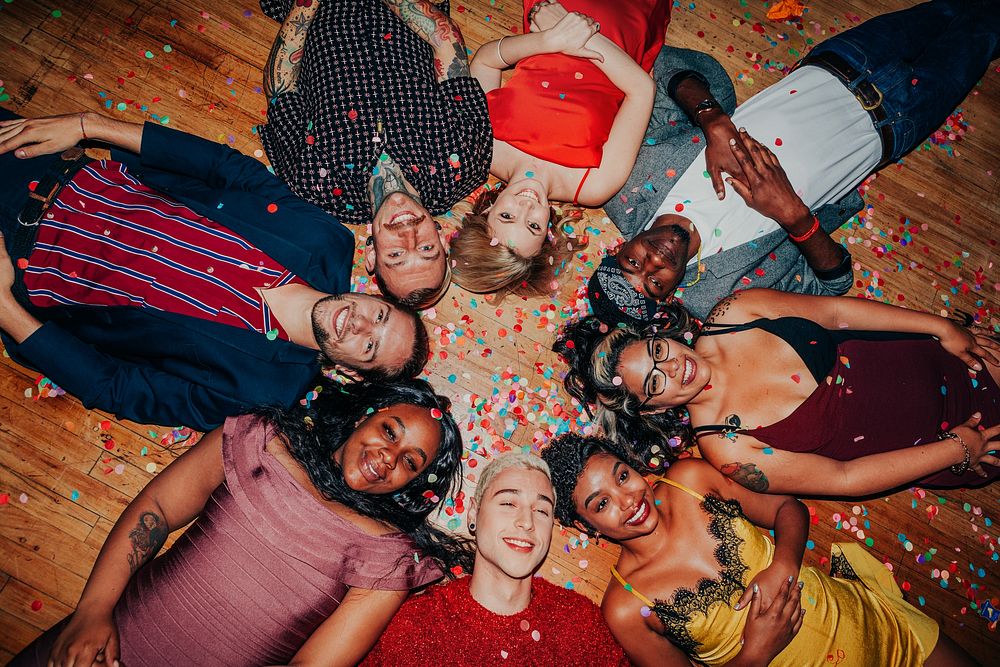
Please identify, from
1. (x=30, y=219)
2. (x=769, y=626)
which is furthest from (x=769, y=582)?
(x=30, y=219)

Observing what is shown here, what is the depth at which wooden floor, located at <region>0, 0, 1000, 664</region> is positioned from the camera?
3090 mm

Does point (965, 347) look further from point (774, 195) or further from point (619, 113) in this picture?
point (619, 113)

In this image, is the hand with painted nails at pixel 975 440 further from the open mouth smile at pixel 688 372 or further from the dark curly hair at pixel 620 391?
the open mouth smile at pixel 688 372

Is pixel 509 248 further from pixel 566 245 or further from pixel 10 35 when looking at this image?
pixel 10 35

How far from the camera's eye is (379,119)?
10.4ft

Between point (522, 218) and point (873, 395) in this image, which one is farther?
point (522, 218)

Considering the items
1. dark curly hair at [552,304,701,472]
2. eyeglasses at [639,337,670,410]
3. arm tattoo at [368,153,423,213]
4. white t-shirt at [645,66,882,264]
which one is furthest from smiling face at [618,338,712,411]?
arm tattoo at [368,153,423,213]

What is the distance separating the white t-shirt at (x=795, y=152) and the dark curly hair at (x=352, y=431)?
1767 mm

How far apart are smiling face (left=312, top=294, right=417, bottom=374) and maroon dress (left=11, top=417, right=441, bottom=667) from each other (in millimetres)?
541

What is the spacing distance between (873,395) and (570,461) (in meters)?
1.66

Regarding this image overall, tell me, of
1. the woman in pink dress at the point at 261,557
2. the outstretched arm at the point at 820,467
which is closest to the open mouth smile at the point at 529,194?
the woman in pink dress at the point at 261,557

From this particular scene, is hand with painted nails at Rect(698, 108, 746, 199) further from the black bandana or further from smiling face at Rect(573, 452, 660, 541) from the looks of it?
smiling face at Rect(573, 452, 660, 541)

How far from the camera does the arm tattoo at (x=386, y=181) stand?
10.2ft

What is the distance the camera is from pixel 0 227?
285 cm
